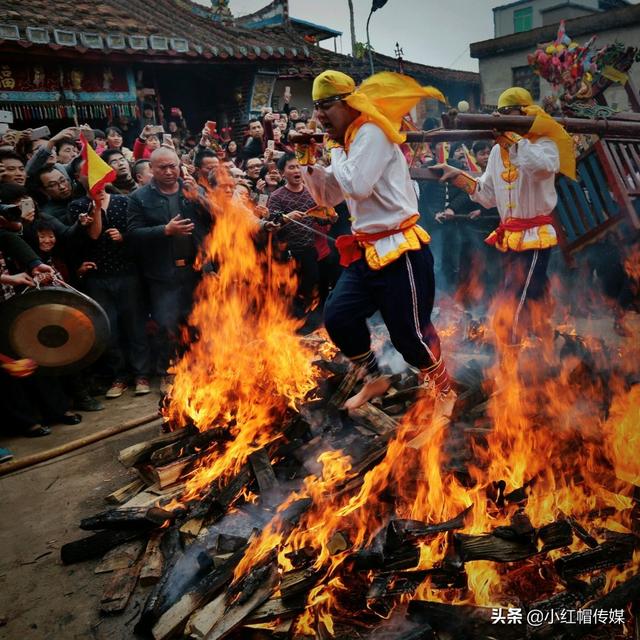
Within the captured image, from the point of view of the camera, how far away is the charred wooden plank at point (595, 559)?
2.50 m

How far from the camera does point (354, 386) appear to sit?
414 centimetres

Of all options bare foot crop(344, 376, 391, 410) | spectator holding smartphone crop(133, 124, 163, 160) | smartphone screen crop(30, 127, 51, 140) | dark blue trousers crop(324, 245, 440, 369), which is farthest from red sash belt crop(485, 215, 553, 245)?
smartphone screen crop(30, 127, 51, 140)

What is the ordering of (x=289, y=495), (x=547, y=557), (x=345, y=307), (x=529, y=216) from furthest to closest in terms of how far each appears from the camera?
(x=529, y=216) < (x=345, y=307) < (x=289, y=495) < (x=547, y=557)

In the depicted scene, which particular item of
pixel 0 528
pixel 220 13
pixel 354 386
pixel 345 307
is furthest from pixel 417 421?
pixel 220 13

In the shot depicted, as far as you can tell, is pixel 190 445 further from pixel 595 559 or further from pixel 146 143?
pixel 146 143

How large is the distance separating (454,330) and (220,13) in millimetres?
13057

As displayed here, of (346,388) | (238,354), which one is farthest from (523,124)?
(238,354)

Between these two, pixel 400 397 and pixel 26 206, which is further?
pixel 26 206

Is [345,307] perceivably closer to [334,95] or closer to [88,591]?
[334,95]

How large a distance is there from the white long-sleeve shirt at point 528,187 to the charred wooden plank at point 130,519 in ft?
11.8

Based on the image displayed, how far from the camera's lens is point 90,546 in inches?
124

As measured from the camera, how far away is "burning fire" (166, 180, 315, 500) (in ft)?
12.6

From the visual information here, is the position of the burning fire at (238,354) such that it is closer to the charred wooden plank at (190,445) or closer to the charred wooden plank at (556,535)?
the charred wooden plank at (190,445)

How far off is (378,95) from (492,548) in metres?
2.67
